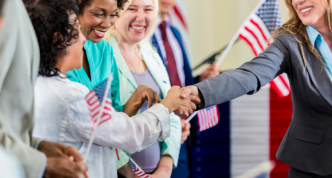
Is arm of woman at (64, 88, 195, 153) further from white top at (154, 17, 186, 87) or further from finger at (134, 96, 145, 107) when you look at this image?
white top at (154, 17, 186, 87)

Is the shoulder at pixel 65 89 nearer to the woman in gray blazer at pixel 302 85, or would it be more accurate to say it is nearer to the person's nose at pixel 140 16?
the woman in gray blazer at pixel 302 85

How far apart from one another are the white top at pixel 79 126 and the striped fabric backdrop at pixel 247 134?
1978 mm

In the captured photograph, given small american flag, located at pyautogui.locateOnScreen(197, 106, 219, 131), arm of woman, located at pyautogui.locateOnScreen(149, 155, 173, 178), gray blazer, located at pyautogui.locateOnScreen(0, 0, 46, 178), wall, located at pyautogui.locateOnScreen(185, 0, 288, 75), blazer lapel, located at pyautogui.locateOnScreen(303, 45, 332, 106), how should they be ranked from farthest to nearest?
wall, located at pyautogui.locateOnScreen(185, 0, 288, 75) → small american flag, located at pyautogui.locateOnScreen(197, 106, 219, 131) → arm of woman, located at pyautogui.locateOnScreen(149, 155, 173, 178) → blazer lapel, located at pyautogui.locateOnScreen(303, 45, 332, 106) → gray blazer, located at pyautogui.locateOnScreen(0, 0, 46, 178)

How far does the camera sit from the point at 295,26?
1396 millimetres

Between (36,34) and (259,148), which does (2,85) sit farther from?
(259,148)

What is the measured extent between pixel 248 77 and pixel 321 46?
0.32 meters

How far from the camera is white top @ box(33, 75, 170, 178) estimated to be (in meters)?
0.92

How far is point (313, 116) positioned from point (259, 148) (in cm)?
190

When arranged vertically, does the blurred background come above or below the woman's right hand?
below

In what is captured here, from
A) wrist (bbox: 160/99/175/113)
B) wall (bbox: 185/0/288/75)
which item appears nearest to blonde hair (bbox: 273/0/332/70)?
wrist (bbox: 160/99/175/113)

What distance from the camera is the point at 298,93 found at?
129 cm

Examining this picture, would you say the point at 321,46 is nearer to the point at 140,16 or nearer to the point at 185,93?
the point at 185,93

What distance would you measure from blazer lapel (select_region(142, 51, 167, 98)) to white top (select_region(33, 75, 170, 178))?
49 cm

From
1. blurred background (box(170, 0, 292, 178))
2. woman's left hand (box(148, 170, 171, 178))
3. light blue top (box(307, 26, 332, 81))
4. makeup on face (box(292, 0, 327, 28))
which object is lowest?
blurred background (box(170, 0, 292, 178))
